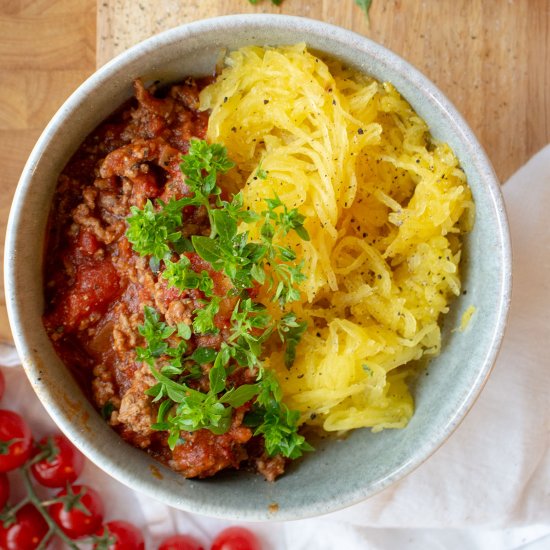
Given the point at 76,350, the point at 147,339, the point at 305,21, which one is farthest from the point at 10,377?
the point at 305,21

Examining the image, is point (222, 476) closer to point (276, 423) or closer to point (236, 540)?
point (276, 423)

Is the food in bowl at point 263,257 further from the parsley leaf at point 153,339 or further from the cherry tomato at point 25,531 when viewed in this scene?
the cherry tomato at point 25,531

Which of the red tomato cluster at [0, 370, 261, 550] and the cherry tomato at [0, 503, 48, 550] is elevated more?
the red tomato cluster at [0, 370, 261, 550]

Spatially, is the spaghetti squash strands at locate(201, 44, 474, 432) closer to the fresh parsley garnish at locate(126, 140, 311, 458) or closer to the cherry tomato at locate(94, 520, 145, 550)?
the fresh parsley garnish at locate(126, 140, 311, 458)

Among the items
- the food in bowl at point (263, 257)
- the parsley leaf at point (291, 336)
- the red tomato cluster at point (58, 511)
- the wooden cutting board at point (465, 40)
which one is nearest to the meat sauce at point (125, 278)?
the food in bowl at point (263, 257)

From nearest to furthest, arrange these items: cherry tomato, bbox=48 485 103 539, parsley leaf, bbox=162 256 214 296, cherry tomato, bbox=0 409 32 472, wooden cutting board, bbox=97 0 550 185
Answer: parsley leaf, bbox=162 256 214 296 < wooden cutting board, bbox=97 0 550 185 < cherry tomato, bbox=0 409 32 472 < cherry tomato, bbox=48 485 103 539

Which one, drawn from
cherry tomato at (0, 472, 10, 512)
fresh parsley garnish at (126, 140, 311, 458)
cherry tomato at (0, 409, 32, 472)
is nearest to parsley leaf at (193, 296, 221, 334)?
fresh parsley garnish at (126, 140, 311, 458)
